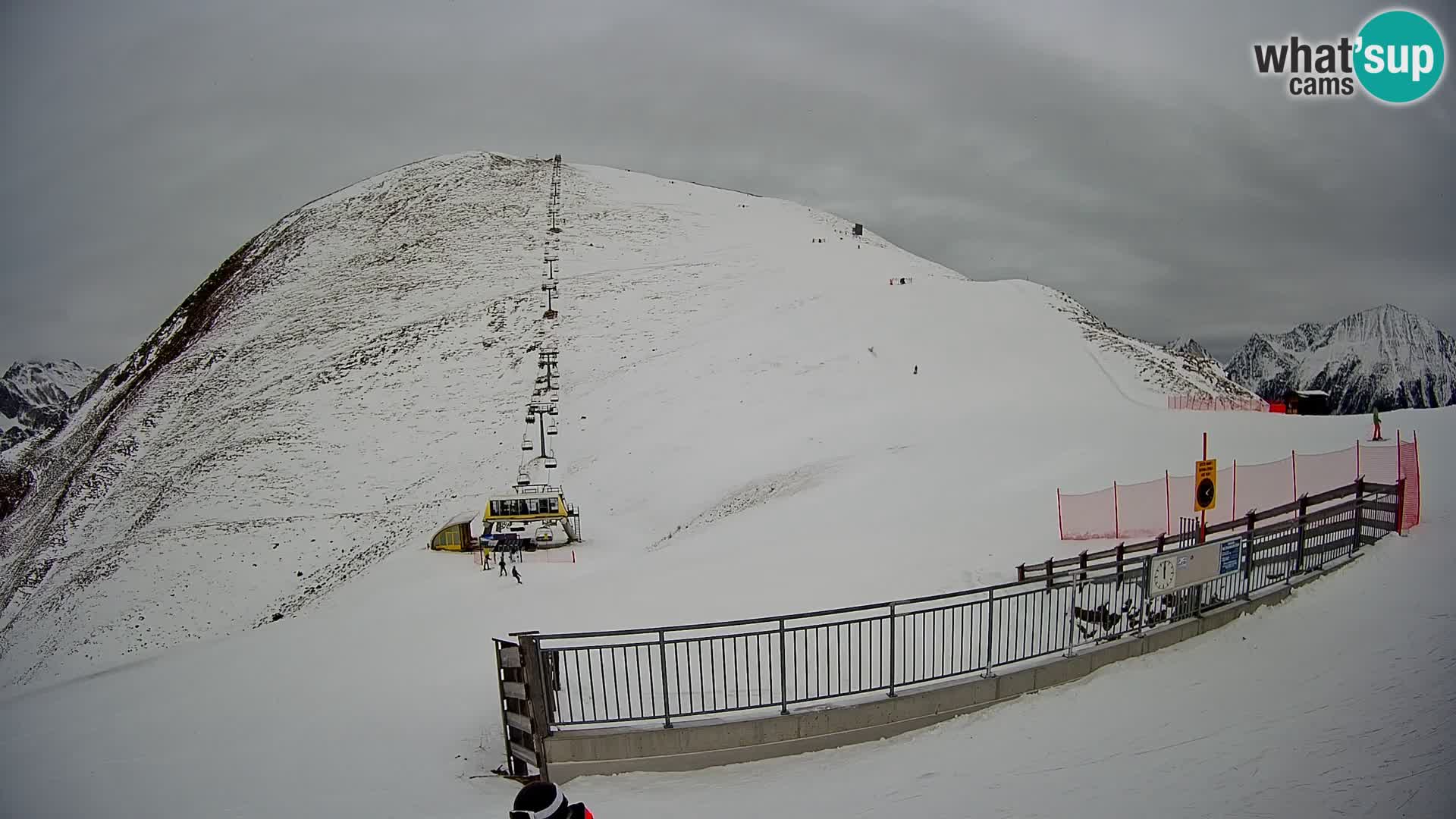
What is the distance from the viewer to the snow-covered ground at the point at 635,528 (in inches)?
276

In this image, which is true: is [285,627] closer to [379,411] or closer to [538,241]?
[379,411]

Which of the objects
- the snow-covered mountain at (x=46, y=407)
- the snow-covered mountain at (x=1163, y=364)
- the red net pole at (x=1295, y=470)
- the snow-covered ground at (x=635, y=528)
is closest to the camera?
the snow-covered ground at (x=635, y=528)

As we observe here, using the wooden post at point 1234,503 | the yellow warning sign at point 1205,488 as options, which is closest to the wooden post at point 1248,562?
the yellow warning sign at point 1205,488

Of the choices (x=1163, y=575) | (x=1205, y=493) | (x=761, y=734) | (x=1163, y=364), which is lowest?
(x=761, y=734)

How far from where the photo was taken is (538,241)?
195ft

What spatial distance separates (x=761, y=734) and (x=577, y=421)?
31252 millimetres

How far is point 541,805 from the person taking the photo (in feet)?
12.6

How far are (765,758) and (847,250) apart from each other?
190 ft

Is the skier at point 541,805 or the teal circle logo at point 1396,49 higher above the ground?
the teal circle logo at point 1396,49

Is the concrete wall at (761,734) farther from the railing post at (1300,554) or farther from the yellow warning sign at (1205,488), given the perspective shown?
the railing post at (1300,554)

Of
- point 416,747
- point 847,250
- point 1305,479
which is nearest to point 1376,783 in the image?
point 416,747

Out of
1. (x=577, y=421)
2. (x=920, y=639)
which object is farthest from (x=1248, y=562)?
(x=577, y=421)

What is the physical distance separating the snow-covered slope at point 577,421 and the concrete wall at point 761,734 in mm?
5606

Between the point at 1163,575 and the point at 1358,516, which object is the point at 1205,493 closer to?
the point at 1163,575
